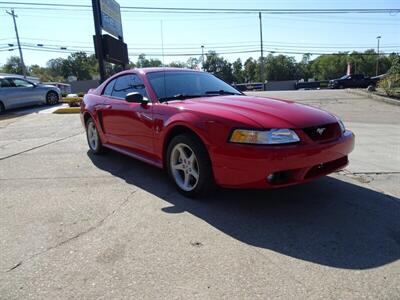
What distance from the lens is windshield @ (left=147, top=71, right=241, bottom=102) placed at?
460 centimetres

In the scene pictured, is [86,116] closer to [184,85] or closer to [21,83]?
[184,85]

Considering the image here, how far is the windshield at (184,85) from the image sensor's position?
4.60m

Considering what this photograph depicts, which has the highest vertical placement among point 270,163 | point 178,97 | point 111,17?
point 111,17

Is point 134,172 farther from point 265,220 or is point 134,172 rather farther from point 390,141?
point 390,141

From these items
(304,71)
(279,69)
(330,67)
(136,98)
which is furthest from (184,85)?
(304,71)

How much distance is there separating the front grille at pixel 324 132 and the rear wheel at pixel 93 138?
3.79m

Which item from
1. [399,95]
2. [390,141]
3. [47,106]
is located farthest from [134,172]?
[399,95]

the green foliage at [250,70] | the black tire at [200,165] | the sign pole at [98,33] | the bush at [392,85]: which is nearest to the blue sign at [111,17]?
the sign pole at [98,33]

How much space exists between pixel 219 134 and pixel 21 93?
1378 centimetres

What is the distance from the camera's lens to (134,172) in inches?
207

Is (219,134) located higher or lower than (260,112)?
lower

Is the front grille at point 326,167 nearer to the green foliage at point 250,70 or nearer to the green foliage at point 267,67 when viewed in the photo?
the green foliage at point 267,67

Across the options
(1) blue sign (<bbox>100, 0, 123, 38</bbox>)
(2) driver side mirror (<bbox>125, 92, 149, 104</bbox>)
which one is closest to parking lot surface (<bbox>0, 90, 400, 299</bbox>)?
(2) driver side mirror (<bbox>125, 92, 149, 104</bbox>)

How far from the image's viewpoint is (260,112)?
3.70m
